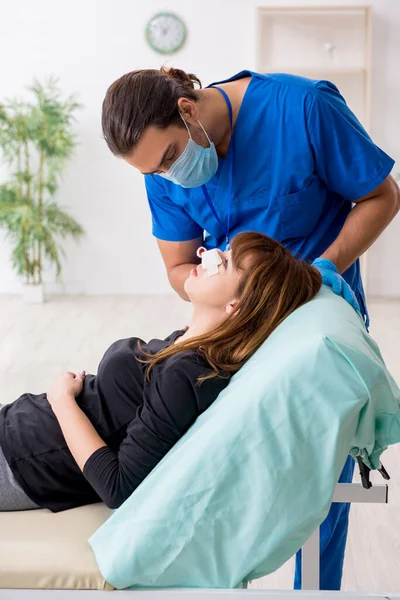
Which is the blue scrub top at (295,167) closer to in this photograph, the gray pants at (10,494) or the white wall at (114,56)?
the gray pants at (10,494)

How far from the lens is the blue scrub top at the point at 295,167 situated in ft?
5.10

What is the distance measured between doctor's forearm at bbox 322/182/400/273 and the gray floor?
844mm

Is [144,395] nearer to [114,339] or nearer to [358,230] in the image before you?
[358,230]

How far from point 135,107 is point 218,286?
0.34 metres

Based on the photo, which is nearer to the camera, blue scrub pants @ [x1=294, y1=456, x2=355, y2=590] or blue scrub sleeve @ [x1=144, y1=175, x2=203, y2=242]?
blue scrub pants @ [x1=294, y1=456, x2=355, y2=590]

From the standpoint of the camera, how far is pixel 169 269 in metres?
1.80

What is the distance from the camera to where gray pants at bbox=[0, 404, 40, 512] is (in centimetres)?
135

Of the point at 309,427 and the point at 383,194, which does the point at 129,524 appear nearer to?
the point at 309,427

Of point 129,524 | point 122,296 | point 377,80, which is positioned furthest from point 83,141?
point 129,524

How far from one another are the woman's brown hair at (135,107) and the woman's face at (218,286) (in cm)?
26

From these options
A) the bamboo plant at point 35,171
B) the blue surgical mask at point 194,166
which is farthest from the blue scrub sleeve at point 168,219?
the bamboo plant at point 35,171

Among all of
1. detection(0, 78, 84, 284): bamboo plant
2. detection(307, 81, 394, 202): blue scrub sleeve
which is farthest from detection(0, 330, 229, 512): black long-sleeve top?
detection(0, 78, 84, 284): bamboo plant

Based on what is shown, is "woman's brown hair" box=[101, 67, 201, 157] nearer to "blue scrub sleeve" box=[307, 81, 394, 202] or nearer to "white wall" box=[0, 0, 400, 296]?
"blue scrub sleeve" box=[307, 81, 394, 202]

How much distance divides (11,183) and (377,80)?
7.95 feet
